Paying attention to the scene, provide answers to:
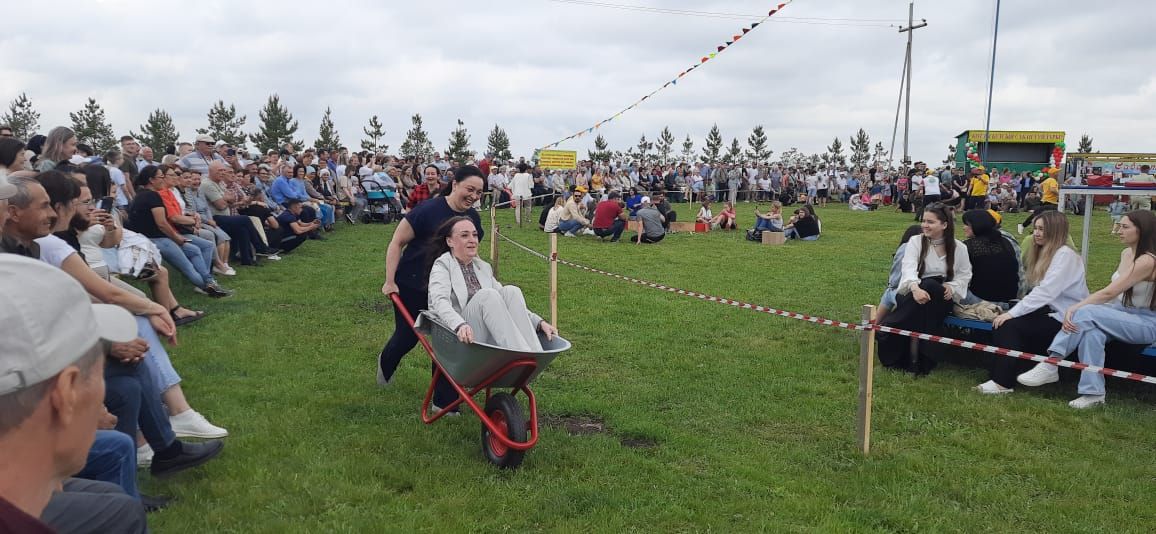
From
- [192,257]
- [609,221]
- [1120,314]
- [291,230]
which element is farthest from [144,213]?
[609,221]

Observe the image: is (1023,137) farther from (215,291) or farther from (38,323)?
(38,323)

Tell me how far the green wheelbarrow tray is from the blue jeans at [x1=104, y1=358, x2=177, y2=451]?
1.51m

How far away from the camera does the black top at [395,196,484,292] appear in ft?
18.9

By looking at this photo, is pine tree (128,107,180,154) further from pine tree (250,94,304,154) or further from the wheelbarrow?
the wheelbarrow

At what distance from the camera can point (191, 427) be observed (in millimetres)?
4559

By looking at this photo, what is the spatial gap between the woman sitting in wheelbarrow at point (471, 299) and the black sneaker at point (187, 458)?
1.46 metres

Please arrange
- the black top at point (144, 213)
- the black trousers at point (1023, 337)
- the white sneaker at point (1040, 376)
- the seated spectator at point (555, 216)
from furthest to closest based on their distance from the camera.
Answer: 1. the seated spectator at point (555, 216)
2. the black top at point (144, 213)
3. the black trousers at point (1023, 337)
4. the white sneaker at point (1040, 376)

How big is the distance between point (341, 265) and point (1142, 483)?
428 inches

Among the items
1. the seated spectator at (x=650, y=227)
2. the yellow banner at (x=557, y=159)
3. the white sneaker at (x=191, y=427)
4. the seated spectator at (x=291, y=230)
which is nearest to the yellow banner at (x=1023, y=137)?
the yellow banner at (x=557, y=159)

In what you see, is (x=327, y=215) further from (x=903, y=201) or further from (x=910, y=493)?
(x=903, y=201)

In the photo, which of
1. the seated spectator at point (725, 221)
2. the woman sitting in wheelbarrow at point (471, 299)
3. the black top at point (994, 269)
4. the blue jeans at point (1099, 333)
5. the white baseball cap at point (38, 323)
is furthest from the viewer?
the seated spectator at point (725, 221)

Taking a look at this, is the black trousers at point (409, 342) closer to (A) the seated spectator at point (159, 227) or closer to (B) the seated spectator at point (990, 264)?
(A) the seated spectator at point (159, 227)

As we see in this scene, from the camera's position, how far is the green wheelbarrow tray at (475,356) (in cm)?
444

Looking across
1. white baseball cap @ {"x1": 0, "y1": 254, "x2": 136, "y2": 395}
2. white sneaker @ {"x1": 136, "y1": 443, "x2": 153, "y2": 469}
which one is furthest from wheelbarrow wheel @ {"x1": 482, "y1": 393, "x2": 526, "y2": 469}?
white baseball cap @ {"x1": 0, "y1": 254, "x2": 136, "y2": 395}
